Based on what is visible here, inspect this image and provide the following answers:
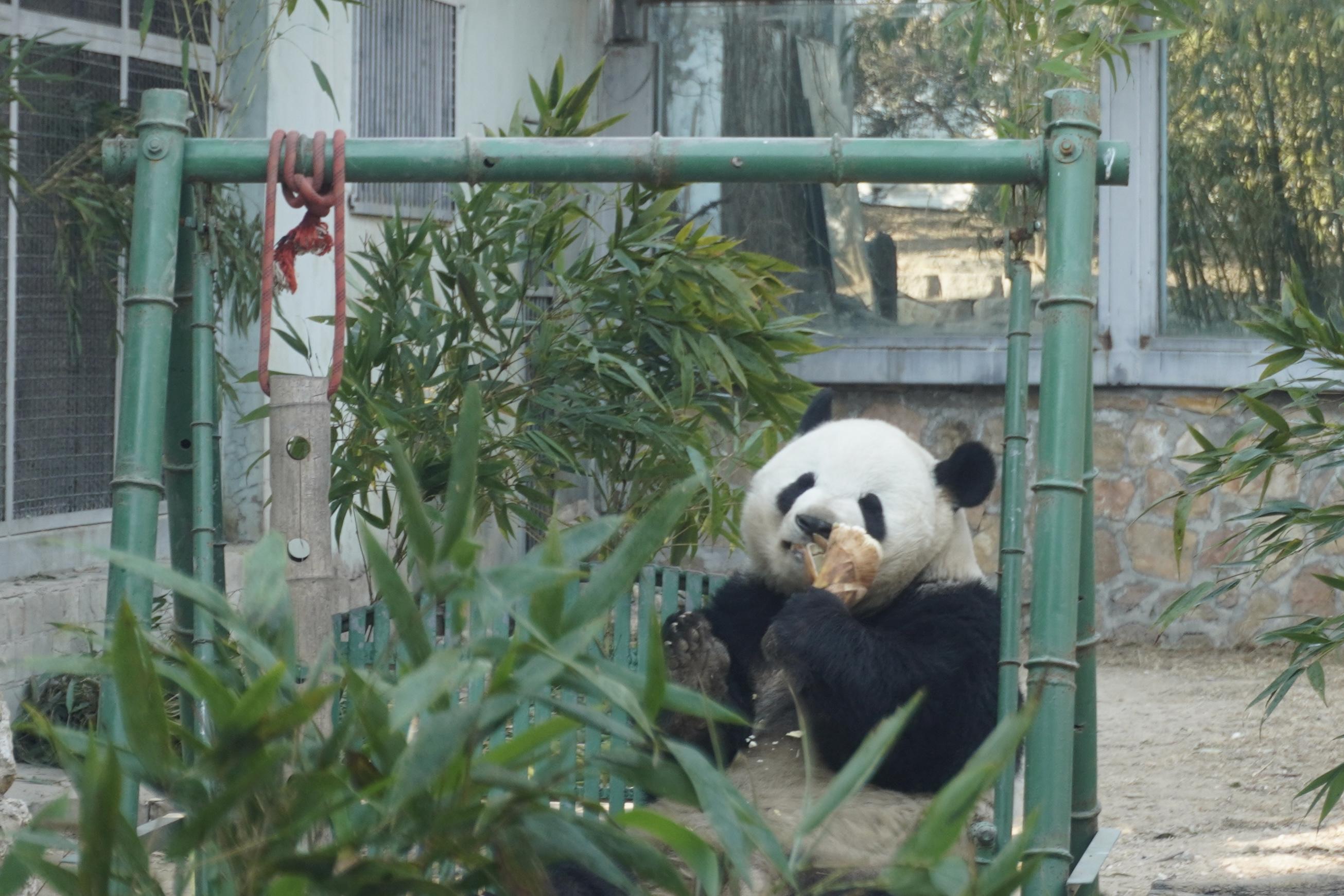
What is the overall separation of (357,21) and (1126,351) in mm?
3137

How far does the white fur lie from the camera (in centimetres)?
233

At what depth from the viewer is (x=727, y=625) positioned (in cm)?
249

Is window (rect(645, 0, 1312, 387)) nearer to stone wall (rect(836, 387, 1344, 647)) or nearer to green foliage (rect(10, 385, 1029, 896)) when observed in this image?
stone wall (rect(836, 387, 1344, 647))

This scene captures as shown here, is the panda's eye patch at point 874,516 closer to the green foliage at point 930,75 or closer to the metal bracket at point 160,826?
the metal bracket at point 160,826

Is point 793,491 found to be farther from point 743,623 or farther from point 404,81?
point 404,81

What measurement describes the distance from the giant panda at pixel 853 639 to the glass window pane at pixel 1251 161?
3.70 metres

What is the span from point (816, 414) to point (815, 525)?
15.7 inches

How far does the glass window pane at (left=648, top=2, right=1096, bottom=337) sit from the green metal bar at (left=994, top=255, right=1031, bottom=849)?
372cm

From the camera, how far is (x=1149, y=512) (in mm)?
5844

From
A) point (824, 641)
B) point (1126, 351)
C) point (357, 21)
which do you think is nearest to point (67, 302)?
point (357, 21)

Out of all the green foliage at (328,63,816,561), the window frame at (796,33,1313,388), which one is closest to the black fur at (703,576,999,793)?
the green foliage at (328,63,816,561)

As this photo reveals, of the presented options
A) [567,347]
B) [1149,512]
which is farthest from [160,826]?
[1149,512]

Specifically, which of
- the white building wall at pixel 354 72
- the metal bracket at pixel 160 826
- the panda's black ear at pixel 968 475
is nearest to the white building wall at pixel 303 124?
the white building wall at pixel 354 72

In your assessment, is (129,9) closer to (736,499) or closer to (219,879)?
(736,499)
